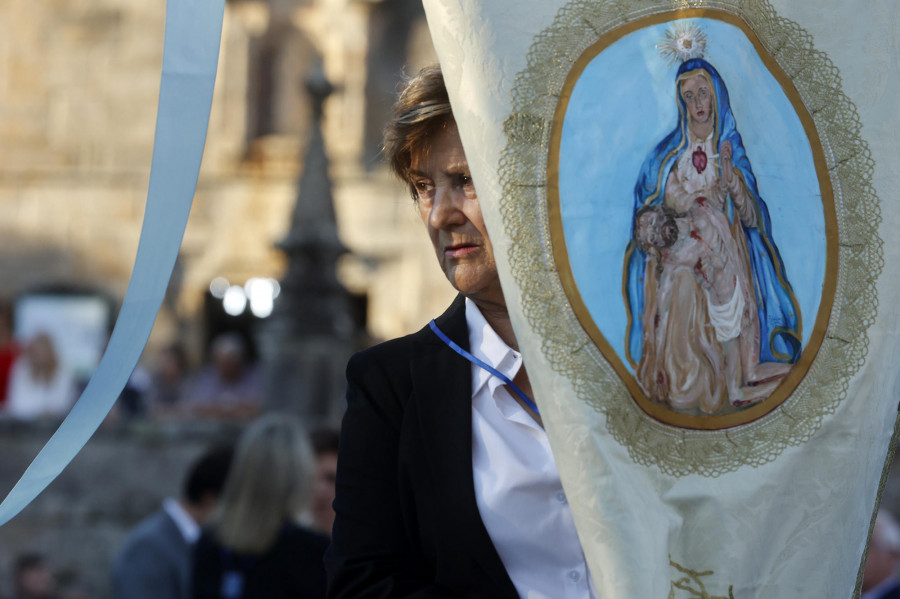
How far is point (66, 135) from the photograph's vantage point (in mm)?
17922

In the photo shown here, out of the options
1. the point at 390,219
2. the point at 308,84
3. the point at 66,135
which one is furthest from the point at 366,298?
the point at 308,84

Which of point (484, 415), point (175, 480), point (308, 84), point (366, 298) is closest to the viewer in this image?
point (484, 415)

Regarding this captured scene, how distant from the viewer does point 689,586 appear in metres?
1.67

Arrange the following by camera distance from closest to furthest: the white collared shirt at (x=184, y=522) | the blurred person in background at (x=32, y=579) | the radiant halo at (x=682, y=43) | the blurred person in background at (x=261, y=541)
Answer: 1. the radiant halo at (x=682, y=43)
2. the blurred person in background at (x=261, y=541)
3. the white collared shirt at (x=184, y=522)
4. the blurred person in background at (x=32, y=579)

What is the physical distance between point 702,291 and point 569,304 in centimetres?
20

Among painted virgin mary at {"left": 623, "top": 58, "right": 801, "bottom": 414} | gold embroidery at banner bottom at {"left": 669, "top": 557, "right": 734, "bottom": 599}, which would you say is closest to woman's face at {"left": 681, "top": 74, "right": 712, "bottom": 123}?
painted virgin mary at {"left": 623, "top": 58, "right": 801, "bottom": 414}

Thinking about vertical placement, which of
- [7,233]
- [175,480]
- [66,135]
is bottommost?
[175,480]

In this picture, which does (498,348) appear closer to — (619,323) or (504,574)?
(619,323)

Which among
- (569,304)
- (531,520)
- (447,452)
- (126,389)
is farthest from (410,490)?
(126,389)

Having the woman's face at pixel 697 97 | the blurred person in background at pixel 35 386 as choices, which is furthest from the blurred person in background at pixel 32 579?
the woman's face at pixel 697 97

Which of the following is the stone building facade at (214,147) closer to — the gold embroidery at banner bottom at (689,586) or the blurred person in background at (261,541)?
the blurred person in background at (261,541)

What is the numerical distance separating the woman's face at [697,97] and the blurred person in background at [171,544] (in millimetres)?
2434

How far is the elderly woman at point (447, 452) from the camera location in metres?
1.72

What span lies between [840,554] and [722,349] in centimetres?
34
